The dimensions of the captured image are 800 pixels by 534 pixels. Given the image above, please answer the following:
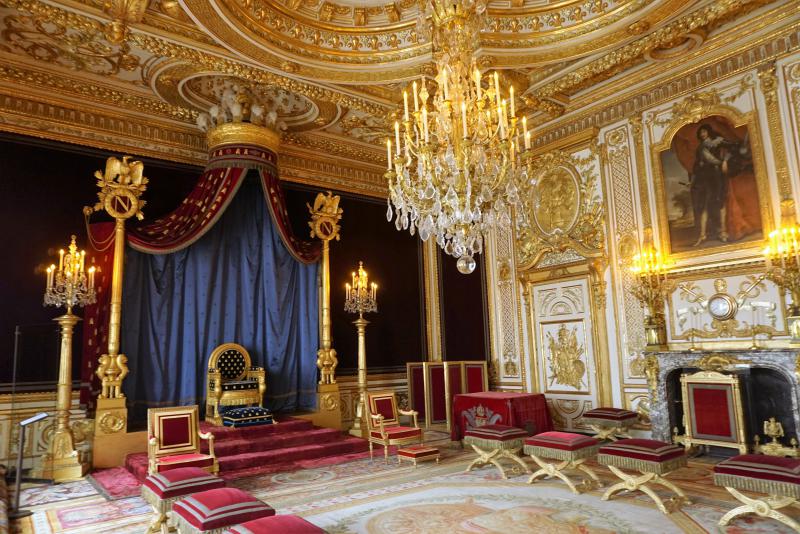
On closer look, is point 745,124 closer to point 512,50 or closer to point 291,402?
point 512,50

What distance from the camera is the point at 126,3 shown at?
17.4 feet

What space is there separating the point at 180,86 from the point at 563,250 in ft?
19.2

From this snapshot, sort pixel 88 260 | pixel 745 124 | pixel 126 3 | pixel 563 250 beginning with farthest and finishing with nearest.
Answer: pixel 563 250 → pixel 88 260 → pixel 745 124 → pixel 126 3

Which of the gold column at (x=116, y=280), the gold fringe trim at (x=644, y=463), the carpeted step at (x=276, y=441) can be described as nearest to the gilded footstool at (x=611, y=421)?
the gold fringe trim at (x=644, y=463)

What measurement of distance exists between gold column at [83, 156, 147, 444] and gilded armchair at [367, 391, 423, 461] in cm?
295

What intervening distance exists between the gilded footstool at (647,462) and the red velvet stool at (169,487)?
128 inches

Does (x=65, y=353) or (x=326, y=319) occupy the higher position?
(x=326, y=319)

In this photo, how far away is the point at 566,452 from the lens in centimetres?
494

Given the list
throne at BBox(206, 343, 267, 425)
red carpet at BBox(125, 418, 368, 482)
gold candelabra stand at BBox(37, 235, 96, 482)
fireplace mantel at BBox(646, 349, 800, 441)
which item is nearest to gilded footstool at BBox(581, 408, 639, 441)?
fireplace mantel at BBox(646, 349, 800, 441)

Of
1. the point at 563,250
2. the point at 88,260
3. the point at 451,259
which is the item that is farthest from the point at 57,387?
the point at 563,250

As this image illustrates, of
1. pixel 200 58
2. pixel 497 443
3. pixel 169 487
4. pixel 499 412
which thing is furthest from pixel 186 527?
pixel 200 58

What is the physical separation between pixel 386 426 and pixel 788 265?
195 inches

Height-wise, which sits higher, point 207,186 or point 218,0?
point 218,0

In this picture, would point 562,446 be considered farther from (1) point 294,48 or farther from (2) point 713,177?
(1) point 294,48
